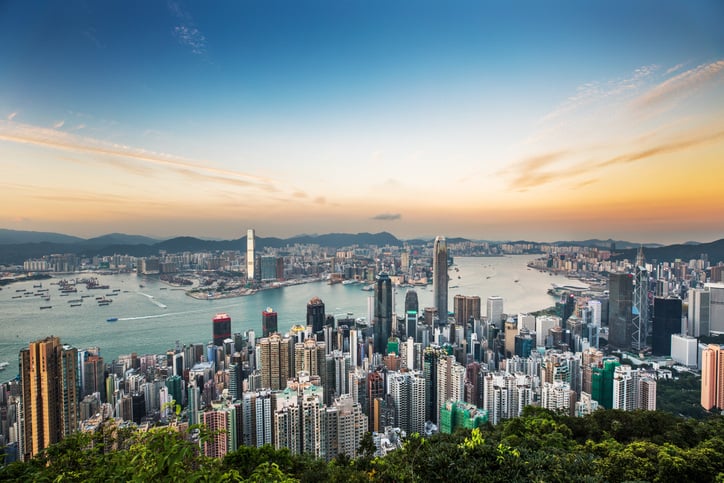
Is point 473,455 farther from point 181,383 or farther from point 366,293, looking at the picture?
point 366,293

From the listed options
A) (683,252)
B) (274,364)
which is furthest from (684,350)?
(274,364)

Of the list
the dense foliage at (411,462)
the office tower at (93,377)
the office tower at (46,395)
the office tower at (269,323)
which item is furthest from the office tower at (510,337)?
the office tower at (46,395)

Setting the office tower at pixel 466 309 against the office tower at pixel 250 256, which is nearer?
the office tower at pixel 250 256

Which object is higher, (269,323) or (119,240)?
(119,240)

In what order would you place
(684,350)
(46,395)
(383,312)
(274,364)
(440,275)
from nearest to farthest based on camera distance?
1. (46,395)
2. (274,364)
3. (684,350)
4. (383,312)
5. (440,275)

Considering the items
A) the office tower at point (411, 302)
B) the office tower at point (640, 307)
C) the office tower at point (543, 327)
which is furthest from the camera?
the office tower at point (411, 302)

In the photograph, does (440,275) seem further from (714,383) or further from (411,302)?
(714,383)

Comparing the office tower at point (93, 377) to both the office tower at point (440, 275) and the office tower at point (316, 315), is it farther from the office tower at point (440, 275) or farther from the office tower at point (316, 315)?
the office tower at point (440, 275)
